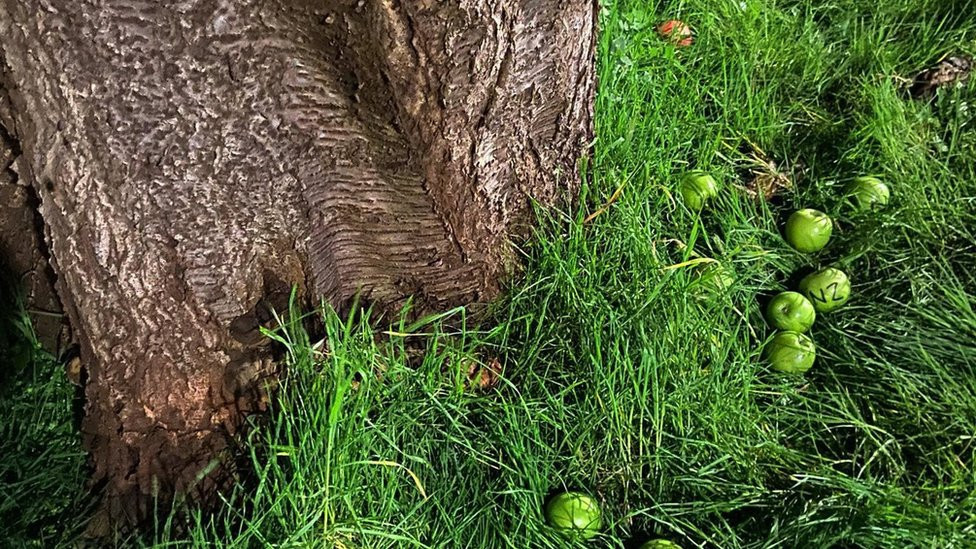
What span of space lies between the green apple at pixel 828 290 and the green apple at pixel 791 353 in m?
0.15

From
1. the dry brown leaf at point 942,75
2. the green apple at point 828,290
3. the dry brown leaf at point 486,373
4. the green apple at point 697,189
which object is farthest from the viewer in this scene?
the dry brown leaf at point 942,75

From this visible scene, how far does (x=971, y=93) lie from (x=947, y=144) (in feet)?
0.79

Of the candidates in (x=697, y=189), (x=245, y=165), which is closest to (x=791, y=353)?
(x=697, y=189)

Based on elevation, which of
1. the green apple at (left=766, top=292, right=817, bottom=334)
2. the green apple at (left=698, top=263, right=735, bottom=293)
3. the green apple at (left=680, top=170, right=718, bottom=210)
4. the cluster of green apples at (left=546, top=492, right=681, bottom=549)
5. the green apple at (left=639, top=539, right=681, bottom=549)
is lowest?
the green apple at (left=639, top=539, right=681, bottom=549)

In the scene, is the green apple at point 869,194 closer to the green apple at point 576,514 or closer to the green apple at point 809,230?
the green apple at point 809,230

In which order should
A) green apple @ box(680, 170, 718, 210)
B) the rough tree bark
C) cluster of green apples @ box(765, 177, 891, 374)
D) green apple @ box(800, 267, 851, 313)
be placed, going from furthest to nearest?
green apple @ box(680, 170, 718, 210)
green apple @ box(800, 267, 851, 313)
cluster of green apples @ box(765, 177, 891, 374)
the rough tree bark

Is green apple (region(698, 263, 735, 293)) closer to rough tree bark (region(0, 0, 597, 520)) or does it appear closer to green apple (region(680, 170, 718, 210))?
green apple (region(680, 170, 718, 210))

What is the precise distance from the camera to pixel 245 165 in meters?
1.72

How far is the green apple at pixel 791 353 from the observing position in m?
2.29

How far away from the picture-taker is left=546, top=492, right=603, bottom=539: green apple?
76.6 inches

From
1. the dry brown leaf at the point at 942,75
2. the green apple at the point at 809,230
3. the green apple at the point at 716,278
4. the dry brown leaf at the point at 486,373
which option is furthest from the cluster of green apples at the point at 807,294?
the dry brown leaf at the point at 486,373

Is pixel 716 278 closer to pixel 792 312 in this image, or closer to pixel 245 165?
pixel 792 312

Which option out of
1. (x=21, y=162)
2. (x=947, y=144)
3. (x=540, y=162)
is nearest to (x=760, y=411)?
(x=540, y=162)

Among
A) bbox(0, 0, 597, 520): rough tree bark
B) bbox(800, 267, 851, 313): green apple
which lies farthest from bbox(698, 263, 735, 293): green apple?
bbox(0, 0, 597, 520): rough tree bark
